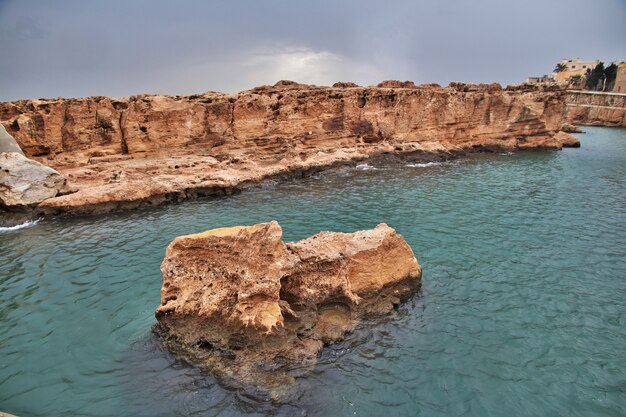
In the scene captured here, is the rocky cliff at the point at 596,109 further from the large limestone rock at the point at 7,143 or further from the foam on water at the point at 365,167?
the large limestone rock at the point at 7,143

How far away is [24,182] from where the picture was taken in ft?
54.9

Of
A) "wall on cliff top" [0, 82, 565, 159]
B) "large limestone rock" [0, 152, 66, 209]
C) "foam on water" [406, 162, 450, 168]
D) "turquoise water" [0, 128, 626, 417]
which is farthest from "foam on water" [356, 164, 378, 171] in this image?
"large limestone rock" [0, 152, 66, 209]

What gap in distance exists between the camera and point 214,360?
21.7ft

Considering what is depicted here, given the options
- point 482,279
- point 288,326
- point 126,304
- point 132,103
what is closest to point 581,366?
point 482,279

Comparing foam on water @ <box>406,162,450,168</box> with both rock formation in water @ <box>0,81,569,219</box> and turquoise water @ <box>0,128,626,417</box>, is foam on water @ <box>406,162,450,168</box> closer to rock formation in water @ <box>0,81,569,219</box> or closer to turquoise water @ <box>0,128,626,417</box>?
rock formation in water @ <box>0,81,569,219</box>

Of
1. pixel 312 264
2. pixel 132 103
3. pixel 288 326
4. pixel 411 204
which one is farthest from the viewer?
pixel 132 103

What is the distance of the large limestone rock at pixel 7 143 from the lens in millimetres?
18922

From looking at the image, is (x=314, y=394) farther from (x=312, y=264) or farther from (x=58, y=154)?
(x=58, y=154)

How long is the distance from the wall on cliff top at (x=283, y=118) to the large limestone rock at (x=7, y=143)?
1.37 meters

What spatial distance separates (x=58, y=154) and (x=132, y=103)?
5.38 m

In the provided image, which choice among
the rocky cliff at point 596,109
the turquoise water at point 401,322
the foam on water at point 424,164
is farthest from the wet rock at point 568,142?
the rocky cliff at point 596,109

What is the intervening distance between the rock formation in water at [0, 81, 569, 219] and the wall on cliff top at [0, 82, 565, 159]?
0.23 ft

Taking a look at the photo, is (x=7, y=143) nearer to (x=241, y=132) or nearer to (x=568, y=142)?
(x=241, y=132)

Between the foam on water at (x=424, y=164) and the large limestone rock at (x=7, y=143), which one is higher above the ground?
the large limestone rock at (x=7, y=143)
